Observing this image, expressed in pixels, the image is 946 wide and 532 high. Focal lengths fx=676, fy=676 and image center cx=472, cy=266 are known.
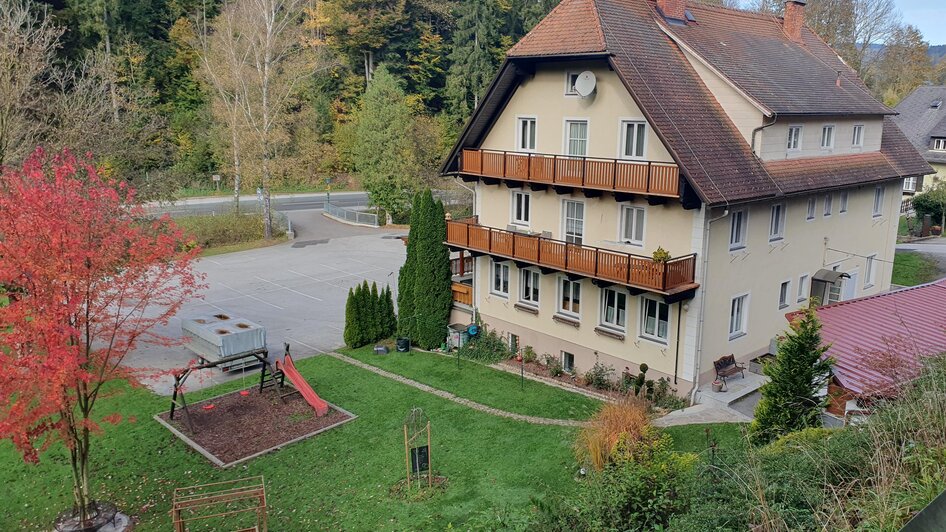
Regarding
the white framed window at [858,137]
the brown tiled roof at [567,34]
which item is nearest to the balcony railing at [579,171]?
the brown tiled roof at [567,34]

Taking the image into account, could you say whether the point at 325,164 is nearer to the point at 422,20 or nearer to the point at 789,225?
the point at 422,20

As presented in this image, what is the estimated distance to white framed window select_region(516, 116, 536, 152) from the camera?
23.3 metres

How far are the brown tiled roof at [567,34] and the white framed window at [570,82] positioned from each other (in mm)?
1020

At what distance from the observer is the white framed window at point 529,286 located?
79.3ft

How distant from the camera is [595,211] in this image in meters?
21.7

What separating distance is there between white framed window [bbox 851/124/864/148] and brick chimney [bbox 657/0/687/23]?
7712 millimetres

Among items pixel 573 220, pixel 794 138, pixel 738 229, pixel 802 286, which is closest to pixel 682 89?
pixel 794 138

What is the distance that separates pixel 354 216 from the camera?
53281 mm

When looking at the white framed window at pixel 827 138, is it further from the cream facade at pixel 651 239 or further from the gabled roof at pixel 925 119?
the gabled roof at pixel 925 119

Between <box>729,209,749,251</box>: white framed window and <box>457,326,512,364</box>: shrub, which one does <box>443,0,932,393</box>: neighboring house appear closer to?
<box>729,209,749,251</box>: white framed window

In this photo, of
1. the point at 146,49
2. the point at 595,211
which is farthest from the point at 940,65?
the point at 146,49

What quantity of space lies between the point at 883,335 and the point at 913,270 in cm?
1926

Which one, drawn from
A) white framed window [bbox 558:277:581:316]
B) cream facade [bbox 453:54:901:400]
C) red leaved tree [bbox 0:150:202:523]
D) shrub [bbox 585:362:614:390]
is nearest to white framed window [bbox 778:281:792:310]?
cream facade [bbox 453:54:901:400]

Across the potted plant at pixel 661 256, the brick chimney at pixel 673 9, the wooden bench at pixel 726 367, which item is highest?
the brick chimney at pixel 673 9
